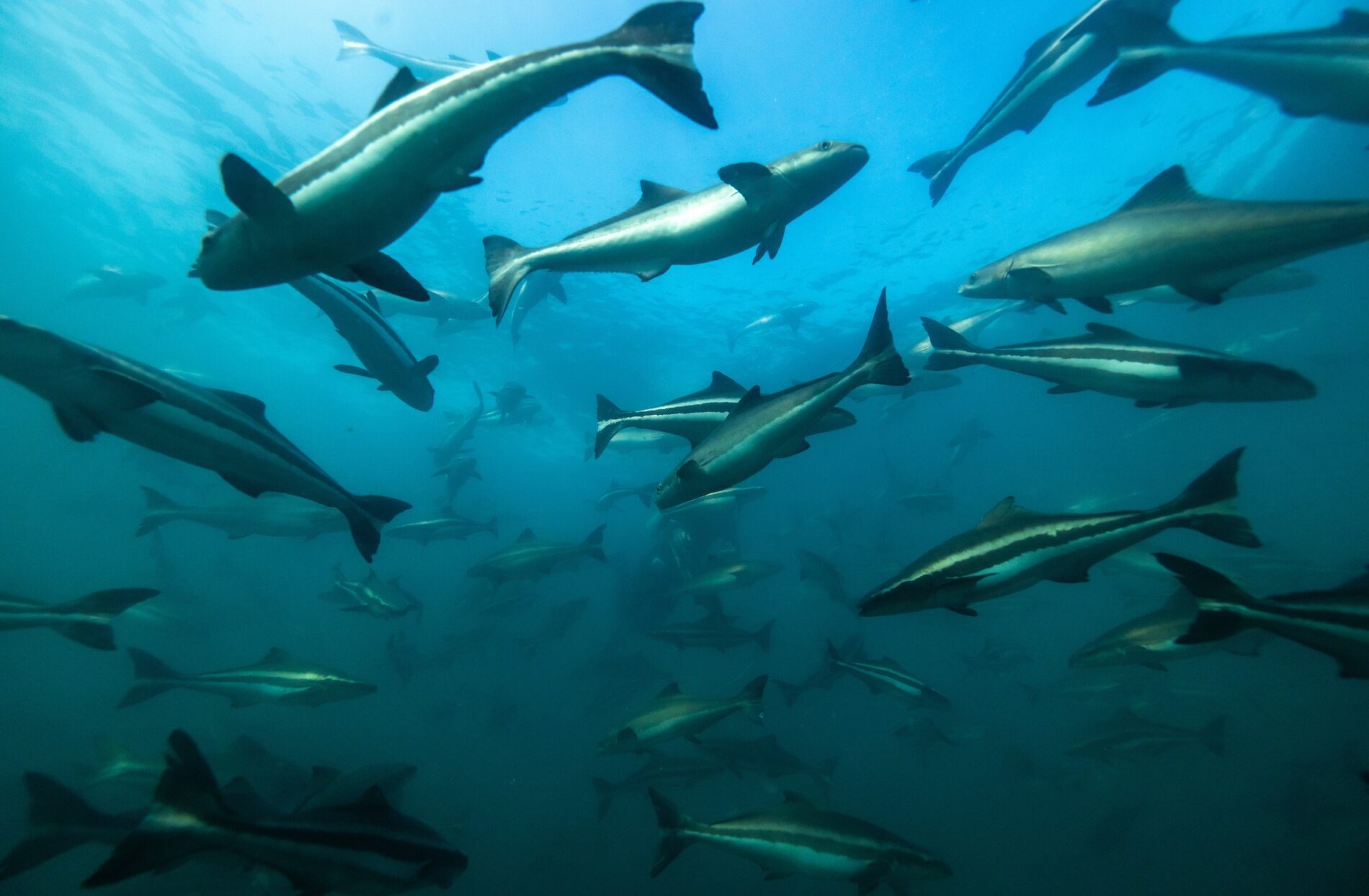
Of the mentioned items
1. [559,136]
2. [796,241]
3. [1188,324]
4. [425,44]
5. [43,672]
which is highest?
[425,44]

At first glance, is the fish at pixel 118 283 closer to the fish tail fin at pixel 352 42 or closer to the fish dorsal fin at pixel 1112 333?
the fish tail fin at pixel 352 42

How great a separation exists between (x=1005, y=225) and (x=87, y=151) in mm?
42552

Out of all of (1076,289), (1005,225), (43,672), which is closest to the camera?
(1076,289)

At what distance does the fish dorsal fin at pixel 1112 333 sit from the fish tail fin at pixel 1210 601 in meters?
1.75

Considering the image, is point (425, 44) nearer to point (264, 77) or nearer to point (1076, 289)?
point (264, 77)

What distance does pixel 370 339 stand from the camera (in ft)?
15.9

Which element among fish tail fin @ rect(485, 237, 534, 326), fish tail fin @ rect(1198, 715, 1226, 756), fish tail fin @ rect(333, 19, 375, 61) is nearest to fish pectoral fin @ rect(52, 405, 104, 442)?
fish tail fin @ rect(485, 237, 534, 326)

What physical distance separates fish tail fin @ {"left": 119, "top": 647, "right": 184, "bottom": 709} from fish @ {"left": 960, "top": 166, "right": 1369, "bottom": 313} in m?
9.81

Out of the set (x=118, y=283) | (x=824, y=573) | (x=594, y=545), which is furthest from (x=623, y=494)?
(x=118, y=283)

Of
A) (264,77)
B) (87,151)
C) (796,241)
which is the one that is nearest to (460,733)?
(796,241)

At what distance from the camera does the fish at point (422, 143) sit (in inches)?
74.6

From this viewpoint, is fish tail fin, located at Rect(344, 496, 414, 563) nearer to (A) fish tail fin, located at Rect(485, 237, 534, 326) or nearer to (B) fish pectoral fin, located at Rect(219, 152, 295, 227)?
(A) fish tail fin, located at Rect(485, 237, 534, 326)

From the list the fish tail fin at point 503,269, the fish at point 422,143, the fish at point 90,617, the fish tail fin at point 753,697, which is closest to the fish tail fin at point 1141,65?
the fish at point 422,143

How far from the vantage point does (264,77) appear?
18656mm
